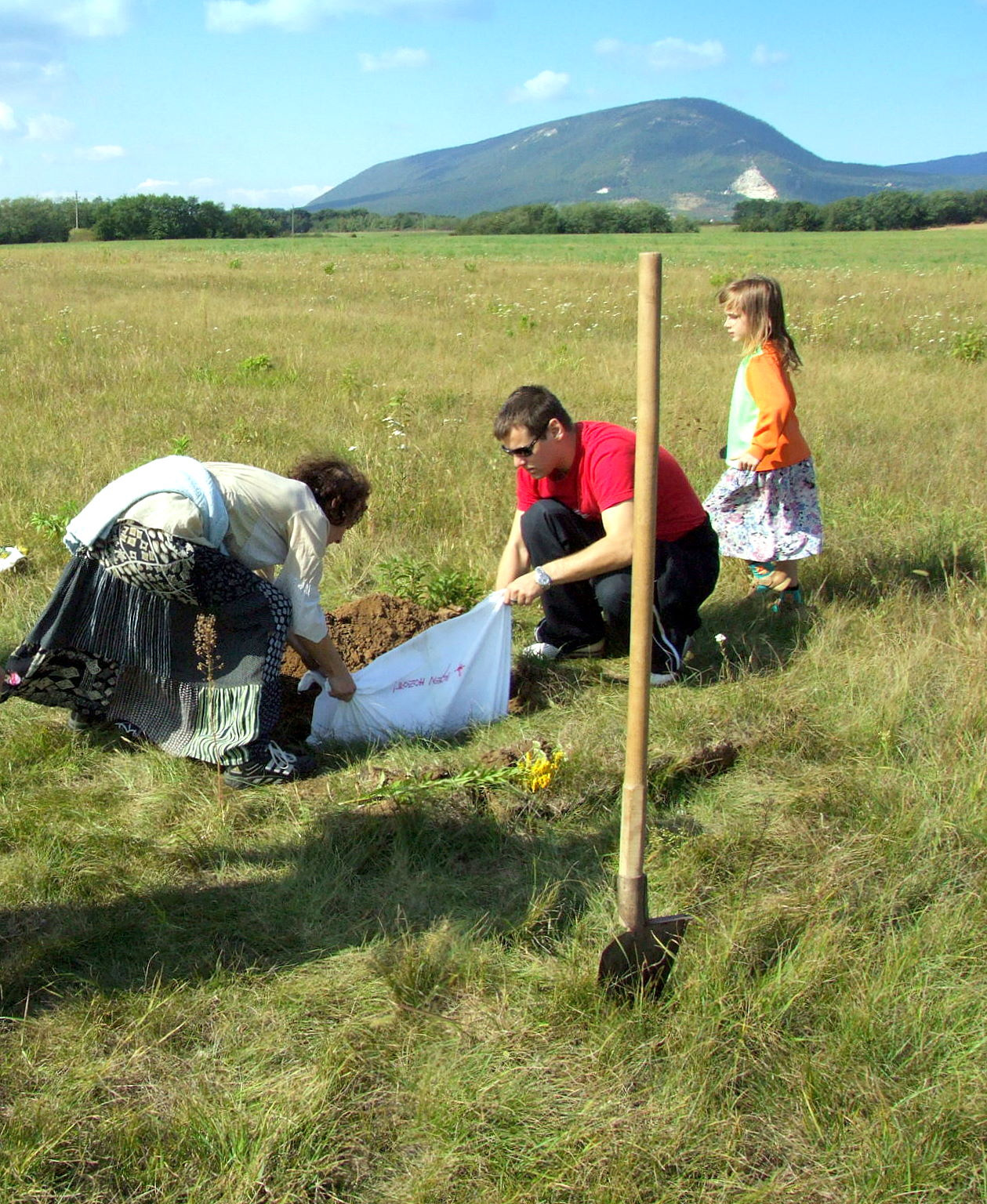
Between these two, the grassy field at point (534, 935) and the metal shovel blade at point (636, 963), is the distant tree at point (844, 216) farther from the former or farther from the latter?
the metal shovel blade at point (636, 963)

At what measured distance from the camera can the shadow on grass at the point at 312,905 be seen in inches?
91.4

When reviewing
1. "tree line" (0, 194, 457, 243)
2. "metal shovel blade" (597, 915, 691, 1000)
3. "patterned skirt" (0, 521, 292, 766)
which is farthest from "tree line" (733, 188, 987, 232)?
"metal shovel blade" (597, 915, 691, 1000)

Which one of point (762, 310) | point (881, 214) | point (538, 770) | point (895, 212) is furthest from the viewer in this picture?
point (895, 212)

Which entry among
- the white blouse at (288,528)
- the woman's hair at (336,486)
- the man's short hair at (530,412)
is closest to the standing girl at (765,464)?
the man's short hair at (530,412)

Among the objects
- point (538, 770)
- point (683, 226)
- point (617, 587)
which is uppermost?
point (683, 226)

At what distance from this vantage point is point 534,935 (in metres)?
2.41

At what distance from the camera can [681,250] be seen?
32.0 meters

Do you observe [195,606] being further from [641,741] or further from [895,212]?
Result: [895,212]

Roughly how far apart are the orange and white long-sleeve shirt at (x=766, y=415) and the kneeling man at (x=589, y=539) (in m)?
0.68

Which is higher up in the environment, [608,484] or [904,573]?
[608,484]

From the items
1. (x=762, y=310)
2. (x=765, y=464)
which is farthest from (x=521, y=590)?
(x=762, y=310)

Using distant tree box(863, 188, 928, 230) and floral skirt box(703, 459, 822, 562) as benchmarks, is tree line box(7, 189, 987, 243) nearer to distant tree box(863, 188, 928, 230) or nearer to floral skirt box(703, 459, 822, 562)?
distant tree box(863, 188, 928, 230)

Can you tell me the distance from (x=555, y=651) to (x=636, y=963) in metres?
1.96

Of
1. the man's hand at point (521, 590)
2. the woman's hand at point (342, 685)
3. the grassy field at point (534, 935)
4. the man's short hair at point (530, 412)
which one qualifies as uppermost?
the man's short hair at point (530, 412)
